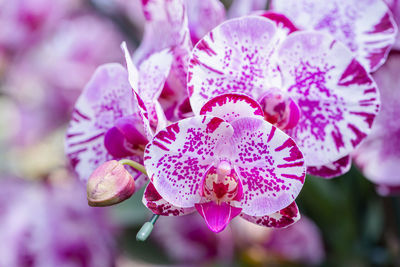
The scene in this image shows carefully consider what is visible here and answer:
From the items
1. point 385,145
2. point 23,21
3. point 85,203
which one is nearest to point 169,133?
point 385,145

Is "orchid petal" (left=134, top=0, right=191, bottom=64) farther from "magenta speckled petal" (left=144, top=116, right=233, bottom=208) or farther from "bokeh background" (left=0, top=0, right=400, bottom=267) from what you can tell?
"bokeh background" (left=0, top=0, right=400, bottom=267)

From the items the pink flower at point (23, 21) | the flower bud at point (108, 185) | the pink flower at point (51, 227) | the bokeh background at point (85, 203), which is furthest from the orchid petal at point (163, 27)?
the pink flower at point (23, 21)

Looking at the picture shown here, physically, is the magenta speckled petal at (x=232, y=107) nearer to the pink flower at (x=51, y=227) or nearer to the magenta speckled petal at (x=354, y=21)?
the magenta speckled petal at (x=354, y=21)

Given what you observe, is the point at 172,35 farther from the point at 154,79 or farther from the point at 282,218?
the point at 282,218

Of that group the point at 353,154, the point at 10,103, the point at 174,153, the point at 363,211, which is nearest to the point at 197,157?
the point at 174,153

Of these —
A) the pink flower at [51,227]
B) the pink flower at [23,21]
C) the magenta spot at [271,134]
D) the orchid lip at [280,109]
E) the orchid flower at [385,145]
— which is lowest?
the pink flower at [51,227]
